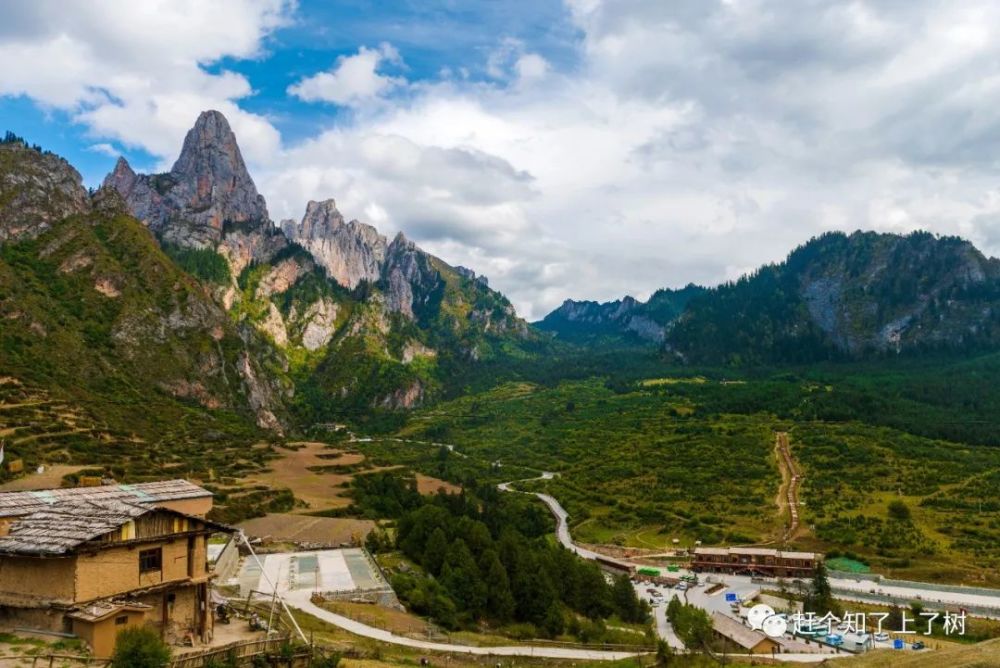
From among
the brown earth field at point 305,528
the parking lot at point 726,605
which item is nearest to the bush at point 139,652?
the parking lot at point 726,605

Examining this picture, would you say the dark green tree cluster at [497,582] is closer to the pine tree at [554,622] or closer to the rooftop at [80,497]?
the pine tree at [554,622]

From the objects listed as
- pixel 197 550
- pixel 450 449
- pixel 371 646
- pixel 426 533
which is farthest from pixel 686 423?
pixel 197 550

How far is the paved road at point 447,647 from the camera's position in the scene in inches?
1348

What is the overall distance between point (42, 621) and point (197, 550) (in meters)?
4.87

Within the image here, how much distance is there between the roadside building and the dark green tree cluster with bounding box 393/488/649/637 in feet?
22.5

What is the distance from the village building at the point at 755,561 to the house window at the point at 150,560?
220 ft

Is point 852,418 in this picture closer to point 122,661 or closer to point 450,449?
point 450,449

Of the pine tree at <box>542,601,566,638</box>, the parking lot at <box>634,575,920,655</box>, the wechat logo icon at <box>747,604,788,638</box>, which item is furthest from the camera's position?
the parking lot at <box>634,575,920,655</box>

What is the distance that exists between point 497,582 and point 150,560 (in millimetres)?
29425

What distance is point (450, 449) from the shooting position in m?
151

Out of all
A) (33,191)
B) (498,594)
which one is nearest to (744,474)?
(498,594)

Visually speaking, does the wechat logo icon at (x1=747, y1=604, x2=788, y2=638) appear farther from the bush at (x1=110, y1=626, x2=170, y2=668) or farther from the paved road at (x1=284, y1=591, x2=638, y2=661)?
the bush at (x1=110, y1=626, x2=170, y2=668)

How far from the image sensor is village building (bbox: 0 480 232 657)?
20609mm

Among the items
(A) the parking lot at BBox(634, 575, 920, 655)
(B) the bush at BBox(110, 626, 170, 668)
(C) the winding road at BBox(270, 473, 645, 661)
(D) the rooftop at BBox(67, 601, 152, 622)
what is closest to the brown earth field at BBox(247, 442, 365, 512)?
(A) the parking lot at BBox(634, 575, 920, 655)
